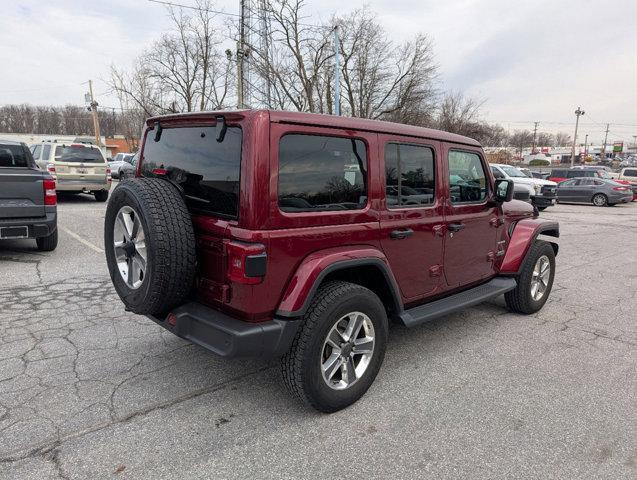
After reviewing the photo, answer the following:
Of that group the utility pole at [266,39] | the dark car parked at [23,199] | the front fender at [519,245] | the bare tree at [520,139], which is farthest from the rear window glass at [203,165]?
the bare tree at [520,139]

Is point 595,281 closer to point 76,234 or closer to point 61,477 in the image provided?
point 61,477

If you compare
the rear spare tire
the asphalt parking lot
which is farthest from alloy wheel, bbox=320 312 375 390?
the rear spare tire

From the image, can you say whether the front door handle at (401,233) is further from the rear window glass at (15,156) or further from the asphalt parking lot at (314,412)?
the rear window glass at (15,156)

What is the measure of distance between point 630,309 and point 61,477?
572 centimetres

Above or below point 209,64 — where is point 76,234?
below

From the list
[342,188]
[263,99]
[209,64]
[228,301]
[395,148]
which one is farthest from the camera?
[209,64]

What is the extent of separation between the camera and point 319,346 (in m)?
2.68

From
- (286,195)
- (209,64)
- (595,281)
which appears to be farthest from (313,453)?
(209,64)

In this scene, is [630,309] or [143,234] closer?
[143,234]

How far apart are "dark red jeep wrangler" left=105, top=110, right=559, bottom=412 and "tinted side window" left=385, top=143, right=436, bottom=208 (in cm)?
1

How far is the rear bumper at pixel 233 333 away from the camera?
248cm

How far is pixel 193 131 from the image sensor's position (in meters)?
2.97

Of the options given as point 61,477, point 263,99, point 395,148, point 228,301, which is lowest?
point 61,477

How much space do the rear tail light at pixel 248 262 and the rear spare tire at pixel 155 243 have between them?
31cm
